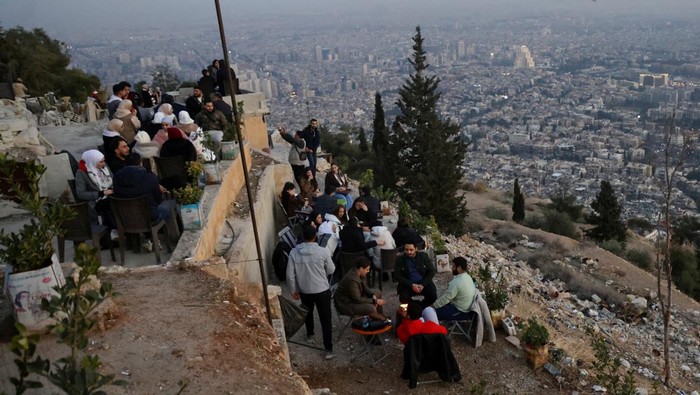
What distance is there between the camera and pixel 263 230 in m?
9.02

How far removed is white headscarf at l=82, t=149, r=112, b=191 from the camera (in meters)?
6.63

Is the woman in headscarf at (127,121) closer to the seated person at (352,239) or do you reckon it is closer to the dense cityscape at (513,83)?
Answer: the seated person at (352,239)

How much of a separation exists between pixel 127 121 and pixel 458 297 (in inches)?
222

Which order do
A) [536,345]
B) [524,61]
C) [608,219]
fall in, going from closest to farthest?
[536,345] → [608,219] → [524,61]

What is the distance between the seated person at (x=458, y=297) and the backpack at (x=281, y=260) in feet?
8.12

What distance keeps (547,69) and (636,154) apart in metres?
69.2

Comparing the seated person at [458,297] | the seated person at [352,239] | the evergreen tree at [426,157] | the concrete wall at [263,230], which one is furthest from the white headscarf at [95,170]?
the evergreen tree at [426,157]

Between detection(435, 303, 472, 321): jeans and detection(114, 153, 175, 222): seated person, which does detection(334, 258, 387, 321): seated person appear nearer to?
detection(435, 303, 472, 321): jeans

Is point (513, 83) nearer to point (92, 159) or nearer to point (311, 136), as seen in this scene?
point (311, 136)

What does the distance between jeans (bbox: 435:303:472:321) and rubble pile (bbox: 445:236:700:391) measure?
6.90 ft

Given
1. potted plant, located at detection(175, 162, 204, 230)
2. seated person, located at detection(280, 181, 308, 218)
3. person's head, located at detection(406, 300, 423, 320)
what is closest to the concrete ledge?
potted plant, located at detection(175, 162, 204, 230)

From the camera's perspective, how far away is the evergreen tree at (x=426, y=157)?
21.4 meters

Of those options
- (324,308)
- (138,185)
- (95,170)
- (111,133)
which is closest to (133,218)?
(138,185)

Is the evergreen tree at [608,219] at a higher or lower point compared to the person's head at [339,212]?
lower
